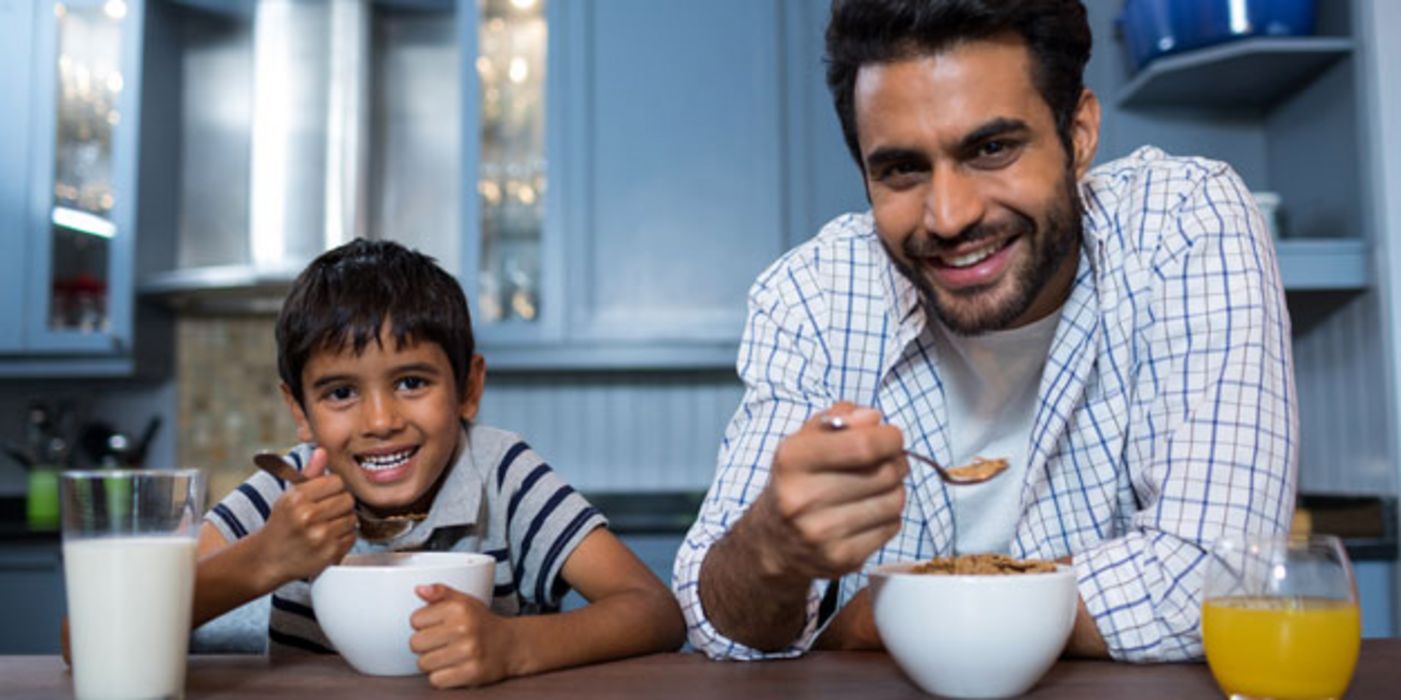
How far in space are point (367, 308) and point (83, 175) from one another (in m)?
2.36

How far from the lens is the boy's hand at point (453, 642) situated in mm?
816

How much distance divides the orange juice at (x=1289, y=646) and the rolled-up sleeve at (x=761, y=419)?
13.3 inches

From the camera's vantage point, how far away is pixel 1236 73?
101 inches

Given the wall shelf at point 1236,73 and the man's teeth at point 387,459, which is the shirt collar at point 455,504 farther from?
the wall shelf at point 1236,73

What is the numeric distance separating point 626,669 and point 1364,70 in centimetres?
213

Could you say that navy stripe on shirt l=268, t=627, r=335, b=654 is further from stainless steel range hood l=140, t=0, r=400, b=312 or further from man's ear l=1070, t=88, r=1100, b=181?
stainless steel range hood l=140, t=0, r=400, b=312

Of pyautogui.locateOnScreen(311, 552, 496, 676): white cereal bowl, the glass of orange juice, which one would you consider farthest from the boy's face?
the glass of orange juice

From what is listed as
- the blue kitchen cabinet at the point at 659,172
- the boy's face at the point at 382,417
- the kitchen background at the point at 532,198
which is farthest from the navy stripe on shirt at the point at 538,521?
the blue kitchen cabinet at the point at 659,172

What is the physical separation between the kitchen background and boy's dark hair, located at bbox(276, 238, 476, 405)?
1.39 meters

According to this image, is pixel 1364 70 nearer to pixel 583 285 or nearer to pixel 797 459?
pixel 583 285

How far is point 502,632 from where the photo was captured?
858 millimetres

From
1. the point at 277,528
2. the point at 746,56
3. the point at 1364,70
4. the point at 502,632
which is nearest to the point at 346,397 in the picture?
the point at 277,528

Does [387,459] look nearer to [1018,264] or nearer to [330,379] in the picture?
[330,379]

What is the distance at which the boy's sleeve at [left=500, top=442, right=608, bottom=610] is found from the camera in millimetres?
1221
